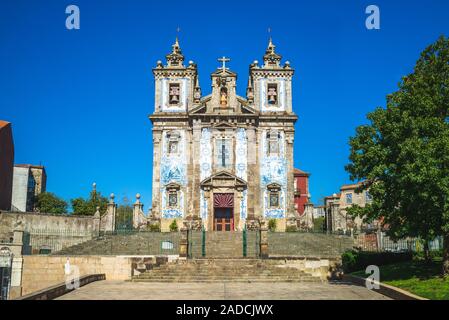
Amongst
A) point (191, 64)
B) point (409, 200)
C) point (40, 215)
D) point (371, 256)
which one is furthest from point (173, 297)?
point (191, 64)

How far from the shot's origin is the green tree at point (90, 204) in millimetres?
55906

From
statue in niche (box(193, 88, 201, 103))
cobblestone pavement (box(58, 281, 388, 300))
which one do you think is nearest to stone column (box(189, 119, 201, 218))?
statue in niche (box(193, 88, 201, 103))

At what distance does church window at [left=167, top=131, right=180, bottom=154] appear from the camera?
42.6 m

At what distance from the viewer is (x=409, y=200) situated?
1708 cm

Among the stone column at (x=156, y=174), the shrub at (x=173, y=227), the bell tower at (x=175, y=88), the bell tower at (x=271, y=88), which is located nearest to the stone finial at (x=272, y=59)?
the bell tower at (x=271, y=88)

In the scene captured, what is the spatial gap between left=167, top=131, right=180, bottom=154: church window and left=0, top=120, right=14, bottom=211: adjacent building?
1555cm

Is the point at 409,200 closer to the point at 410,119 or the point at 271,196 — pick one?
the point at 410,119

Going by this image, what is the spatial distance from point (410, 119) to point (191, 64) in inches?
1166

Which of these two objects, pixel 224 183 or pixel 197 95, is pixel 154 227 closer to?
pixel 224 183

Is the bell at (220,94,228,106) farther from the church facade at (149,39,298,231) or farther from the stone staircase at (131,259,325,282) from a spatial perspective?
the stone staircase at (131,259,325,282)

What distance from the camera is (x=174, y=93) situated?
44.0 m

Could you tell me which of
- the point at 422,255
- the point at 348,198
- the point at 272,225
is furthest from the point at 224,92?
the point at 348,198

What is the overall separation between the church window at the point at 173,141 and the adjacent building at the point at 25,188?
2607cm

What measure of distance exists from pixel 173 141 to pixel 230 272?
22071 millimetres
